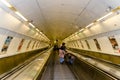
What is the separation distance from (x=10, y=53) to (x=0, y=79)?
5513mm

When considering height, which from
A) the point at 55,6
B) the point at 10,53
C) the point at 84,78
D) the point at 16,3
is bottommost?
the point at 84,78

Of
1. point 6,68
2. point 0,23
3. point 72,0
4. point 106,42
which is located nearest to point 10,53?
point 6,68

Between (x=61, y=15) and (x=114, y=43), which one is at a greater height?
(x=61, y=15)

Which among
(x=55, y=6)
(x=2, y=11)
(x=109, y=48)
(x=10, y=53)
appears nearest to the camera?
(x=2, y=11)

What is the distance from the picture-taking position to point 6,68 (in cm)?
928

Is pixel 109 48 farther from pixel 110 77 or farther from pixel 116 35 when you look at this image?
pixel 110 77

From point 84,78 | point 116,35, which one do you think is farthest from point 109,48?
point 84,78

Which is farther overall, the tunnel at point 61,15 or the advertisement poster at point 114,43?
the advertisement poster at point 114,43

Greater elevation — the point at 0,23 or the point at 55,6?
the point at 55,6

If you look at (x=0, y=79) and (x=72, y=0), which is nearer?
(x=0, y=79)

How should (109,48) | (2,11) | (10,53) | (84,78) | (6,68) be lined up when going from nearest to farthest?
(2,11) < (84,78) < (6,68) < (10,53) < (109,48)

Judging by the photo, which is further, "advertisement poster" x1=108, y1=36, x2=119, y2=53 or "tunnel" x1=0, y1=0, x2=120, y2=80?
"advertisement poster" x1=108, y1=36, x2=119, y2=53

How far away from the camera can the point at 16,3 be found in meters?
5.64

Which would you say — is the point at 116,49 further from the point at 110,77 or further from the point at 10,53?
the point at 10,53
